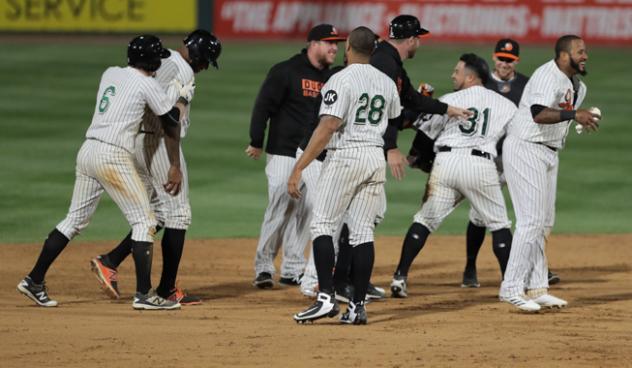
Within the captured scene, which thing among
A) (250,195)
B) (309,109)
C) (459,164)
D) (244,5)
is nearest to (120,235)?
(250,195)

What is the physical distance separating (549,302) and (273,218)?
7.54ft

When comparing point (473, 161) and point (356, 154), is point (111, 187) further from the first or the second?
point (473, 161)

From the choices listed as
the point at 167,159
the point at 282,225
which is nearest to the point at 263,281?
the point at 282,225

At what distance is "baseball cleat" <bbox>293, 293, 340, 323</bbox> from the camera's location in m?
Result: 7.92

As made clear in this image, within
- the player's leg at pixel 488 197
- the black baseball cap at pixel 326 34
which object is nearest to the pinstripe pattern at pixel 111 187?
the black baseball cap at pixel 326 34

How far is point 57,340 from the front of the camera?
→ 7367mm

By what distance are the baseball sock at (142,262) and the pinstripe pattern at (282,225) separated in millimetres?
1496

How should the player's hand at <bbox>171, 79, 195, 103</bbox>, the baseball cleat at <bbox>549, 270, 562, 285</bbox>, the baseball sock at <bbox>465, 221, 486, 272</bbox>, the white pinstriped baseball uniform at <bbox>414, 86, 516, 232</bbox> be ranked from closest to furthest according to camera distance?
the player's hand at <bbox>171, 79, 195, 103</bbox> → the white pinstriped baseball uniform at <bbox>414, 86, 516, 232</bbox> → the baseball sock at <bbox>465, 221, 486, 272</bbox> → the baseball cleat at <bbox>549, 270, 562, 285</bbox>

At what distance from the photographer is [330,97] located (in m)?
7.91

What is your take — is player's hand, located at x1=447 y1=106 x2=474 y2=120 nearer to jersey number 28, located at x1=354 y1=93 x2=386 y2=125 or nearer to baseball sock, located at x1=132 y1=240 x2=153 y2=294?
jersey number 28, located at x1=354 y1=93 x2=386 y2=125

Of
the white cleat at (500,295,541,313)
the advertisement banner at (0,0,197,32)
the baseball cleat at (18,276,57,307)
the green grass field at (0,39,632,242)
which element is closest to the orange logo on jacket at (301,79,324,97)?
the white cleat at (500,295,541,313)

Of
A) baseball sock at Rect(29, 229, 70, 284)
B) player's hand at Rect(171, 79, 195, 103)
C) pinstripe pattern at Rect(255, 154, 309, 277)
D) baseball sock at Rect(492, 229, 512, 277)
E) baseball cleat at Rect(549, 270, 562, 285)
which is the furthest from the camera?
baseball cleat at Rect(549, 270, 562, 285)

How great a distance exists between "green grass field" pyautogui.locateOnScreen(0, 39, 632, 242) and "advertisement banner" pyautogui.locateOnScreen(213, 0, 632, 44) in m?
0.33

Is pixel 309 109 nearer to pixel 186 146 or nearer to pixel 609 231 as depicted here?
pixel 609 231
